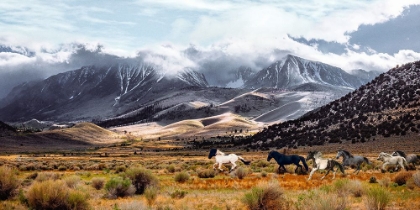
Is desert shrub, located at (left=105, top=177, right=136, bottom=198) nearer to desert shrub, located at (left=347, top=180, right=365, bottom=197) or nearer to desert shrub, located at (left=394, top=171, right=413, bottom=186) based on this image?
desert shrub, located at (left=347, top=180, right=365, bottom=197)

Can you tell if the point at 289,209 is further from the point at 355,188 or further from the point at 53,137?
the point at 53,137

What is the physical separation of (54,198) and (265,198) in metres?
7.42

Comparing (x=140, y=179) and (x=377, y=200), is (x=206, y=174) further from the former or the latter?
(x=377, y=200)

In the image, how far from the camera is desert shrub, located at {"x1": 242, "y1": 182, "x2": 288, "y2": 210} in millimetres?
13633

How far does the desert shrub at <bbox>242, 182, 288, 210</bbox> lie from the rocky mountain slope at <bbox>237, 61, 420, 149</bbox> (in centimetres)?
5831

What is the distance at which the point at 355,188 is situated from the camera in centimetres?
1670

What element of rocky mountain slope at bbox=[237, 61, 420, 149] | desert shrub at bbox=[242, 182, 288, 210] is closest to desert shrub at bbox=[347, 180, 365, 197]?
desert shrub at bbox=[242, 182, 288, 210]

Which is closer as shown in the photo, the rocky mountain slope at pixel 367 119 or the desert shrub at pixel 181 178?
the desert shrub at pixel 181 178

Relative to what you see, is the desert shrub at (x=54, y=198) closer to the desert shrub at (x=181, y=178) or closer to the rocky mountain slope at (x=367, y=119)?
the desert shrub at (x=181, y=178)

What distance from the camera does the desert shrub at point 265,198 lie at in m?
13.6

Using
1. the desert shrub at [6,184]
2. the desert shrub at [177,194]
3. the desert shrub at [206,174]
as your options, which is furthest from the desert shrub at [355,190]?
the desert shrub at [6,184]

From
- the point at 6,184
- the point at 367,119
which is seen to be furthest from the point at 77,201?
the point at 367,119

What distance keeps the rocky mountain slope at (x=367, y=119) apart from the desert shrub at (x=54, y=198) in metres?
62.3

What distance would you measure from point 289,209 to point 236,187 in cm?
748
